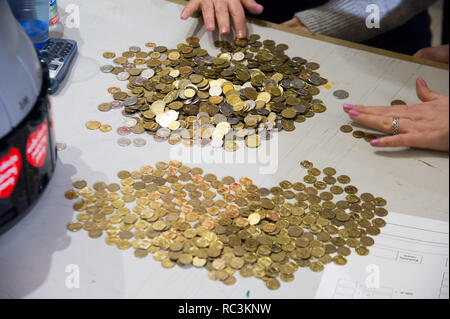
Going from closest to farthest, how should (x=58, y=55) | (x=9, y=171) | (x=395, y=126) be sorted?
(x=9, y=171)
(x=395, y=126)
(x=58, y=55)

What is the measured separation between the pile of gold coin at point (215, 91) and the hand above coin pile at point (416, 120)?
0.39 ft

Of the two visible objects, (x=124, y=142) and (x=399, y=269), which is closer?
(x=399, y=269)

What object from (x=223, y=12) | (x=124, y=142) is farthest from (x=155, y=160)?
(x=223, y=12)

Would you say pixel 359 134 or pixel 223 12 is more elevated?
pixel 223 12

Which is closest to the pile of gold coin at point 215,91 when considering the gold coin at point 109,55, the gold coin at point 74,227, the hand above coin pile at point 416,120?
the gold coin at point 109,55

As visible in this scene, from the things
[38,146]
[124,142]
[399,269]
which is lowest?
[399,269]

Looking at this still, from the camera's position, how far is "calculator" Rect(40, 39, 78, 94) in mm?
1310

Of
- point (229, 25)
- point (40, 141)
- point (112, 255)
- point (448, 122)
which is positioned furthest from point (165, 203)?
point (229, 25)

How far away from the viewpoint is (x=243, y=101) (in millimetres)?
1263

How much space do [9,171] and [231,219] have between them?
1.27 feet

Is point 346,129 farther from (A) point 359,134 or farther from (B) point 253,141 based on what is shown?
(B) point 253,141

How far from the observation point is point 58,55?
1.36 m

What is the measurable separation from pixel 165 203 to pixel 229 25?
63 centimetres

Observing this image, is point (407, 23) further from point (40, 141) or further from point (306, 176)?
point (40, 141)
